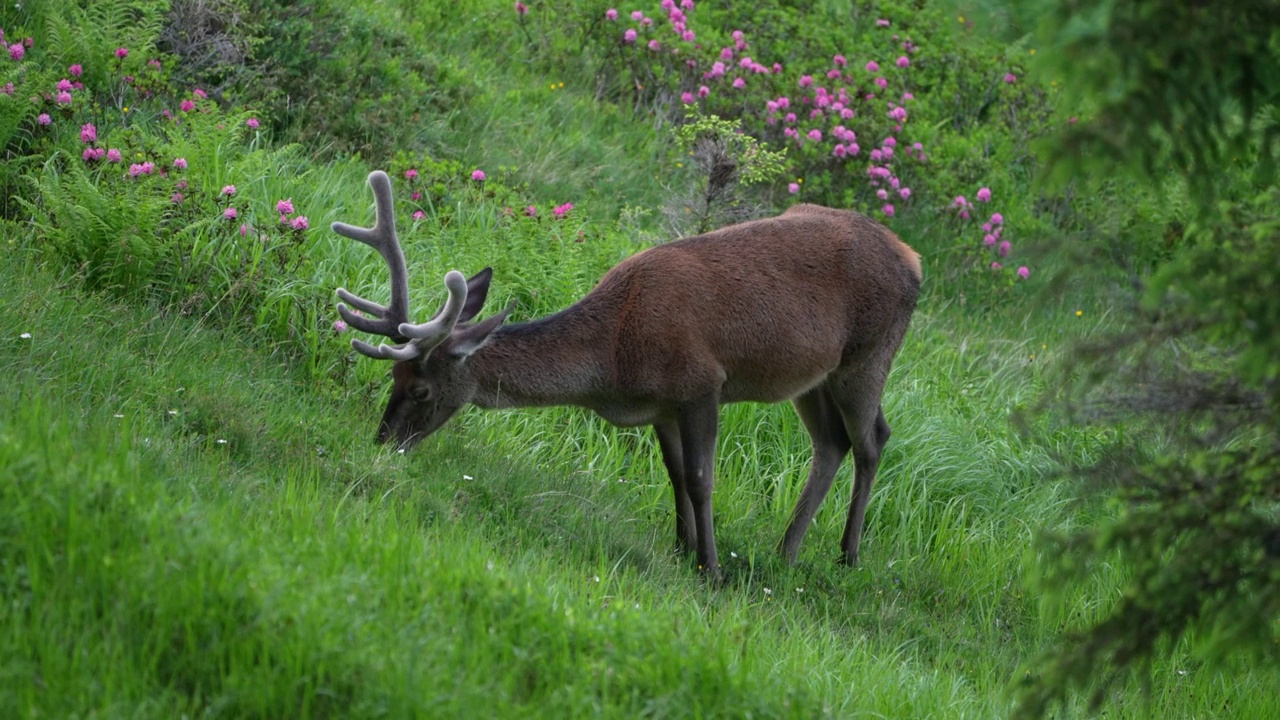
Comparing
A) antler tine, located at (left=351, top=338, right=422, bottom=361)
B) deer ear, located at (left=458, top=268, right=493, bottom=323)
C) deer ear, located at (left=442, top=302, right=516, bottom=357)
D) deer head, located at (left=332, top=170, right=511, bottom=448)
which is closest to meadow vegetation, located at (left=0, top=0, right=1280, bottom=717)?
deer head, located at (left=332, top=170, right=511, bottom=448)

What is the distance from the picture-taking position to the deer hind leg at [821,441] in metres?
9.18

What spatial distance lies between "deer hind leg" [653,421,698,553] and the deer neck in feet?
1.81

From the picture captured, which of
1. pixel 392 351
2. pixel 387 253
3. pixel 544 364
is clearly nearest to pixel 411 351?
pixel 392 351

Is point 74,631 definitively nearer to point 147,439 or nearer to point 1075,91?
point 147,439

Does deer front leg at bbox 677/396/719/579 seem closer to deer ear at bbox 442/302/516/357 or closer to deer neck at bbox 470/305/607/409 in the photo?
Answer: deer neck at bbox 470/305/607/409

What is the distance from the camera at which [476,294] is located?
8.32 meters

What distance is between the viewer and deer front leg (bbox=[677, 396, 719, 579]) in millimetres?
8180

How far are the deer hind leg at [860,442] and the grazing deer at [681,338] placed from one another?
0.08m

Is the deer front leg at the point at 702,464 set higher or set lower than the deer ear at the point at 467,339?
lower

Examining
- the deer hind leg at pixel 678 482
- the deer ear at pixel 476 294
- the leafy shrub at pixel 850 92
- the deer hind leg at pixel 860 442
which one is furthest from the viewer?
the leafy shrub at pixel 850 92

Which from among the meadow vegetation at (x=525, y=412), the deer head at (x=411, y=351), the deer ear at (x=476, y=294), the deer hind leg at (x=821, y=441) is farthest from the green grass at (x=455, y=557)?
the deer ear at (x=476, y=294)

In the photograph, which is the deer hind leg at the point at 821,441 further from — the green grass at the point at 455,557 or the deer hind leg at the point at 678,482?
the deer hind leg at the point at 678,482

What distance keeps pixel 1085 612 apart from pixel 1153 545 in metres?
5.07

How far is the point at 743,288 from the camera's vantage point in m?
8.39
